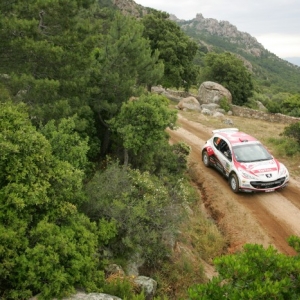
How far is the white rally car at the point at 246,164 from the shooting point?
11891mm

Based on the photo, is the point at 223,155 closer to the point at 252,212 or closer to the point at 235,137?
the point at 235,137

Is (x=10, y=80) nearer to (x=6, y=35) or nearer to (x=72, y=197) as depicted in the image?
(x=6, y=35)

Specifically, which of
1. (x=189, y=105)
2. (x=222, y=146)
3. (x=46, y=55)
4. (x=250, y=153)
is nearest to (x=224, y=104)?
(x=189, y=105)

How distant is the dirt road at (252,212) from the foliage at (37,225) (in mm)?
5337

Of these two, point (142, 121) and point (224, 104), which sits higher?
point (142, 121)

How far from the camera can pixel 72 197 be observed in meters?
7.82

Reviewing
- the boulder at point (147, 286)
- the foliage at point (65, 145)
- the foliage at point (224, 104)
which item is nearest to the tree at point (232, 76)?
the foliage at point (224, 104)

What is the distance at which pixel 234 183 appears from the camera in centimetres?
1259

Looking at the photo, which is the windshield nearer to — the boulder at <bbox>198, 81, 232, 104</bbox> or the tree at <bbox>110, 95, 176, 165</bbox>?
the tree at <bbox>110, 95, 176, 165</bbox>

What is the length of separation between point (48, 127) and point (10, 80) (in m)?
2.65

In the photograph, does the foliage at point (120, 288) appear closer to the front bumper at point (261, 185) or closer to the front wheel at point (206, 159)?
the front bumper at point (261, 185)

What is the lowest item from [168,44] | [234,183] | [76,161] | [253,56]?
[234,183]

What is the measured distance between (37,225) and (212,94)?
29897mm

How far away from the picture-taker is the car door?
43.1 feet
